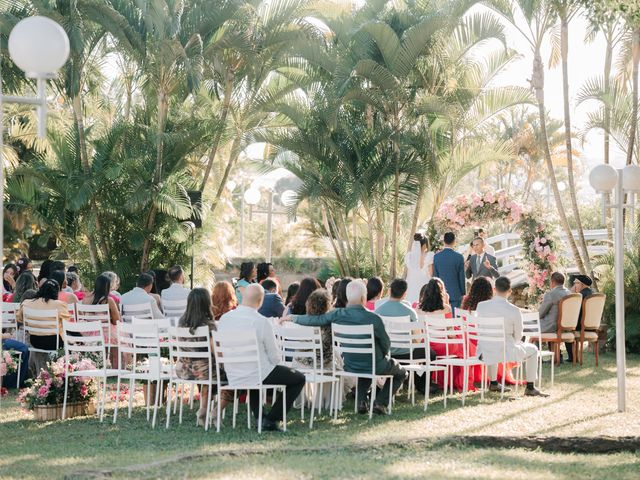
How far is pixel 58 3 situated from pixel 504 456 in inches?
485

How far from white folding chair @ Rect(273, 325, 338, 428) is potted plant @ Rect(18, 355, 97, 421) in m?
2.07

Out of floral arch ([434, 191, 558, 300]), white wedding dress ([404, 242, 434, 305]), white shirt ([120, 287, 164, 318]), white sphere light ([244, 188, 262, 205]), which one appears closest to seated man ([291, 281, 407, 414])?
white shirt ([120, 287, 164, 318])

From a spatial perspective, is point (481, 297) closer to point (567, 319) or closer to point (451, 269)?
point (451, 269)

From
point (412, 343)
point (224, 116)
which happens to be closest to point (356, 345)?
point (412, 343)

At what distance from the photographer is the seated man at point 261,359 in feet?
30.0

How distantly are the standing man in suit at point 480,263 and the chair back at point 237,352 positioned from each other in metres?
7.52

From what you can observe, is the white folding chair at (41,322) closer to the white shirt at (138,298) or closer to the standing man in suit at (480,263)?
the white shirt at (138,298)

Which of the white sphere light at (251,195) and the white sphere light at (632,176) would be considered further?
the white sphere light at (251,195)

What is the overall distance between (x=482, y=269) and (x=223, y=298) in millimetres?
6557

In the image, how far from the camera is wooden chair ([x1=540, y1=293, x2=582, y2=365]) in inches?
575

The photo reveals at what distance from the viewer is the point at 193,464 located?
720 cm

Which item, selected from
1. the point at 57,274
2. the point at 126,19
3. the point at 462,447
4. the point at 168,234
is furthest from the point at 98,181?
the point at 462,447

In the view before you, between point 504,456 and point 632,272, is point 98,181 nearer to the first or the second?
point 632,272

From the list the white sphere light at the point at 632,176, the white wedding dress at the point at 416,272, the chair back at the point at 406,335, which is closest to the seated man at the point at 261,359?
the chair back at the point at 406,335
